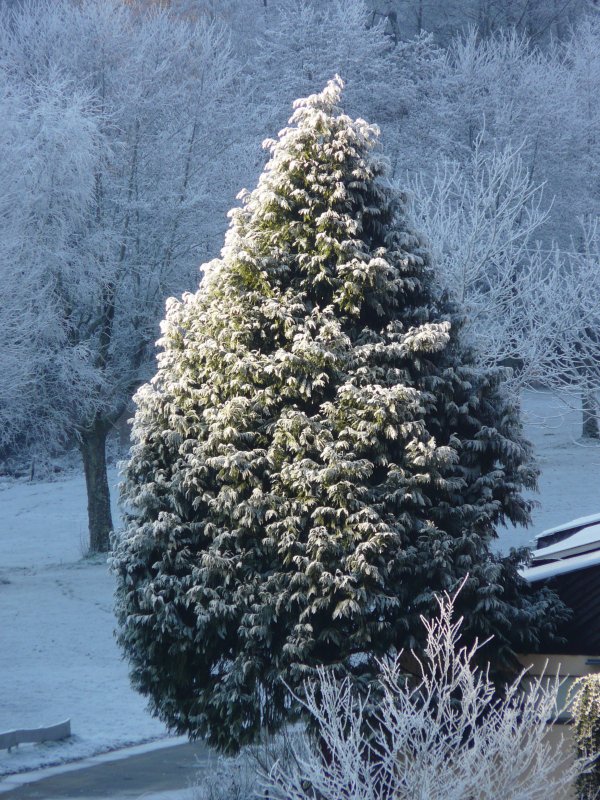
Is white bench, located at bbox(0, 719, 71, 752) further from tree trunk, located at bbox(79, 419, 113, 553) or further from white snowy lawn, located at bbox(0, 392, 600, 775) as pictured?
tree trunk, located at bbox(79, 419, 113, 553)

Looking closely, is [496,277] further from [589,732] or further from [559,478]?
[589,732]

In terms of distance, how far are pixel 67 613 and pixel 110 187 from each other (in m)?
8.76

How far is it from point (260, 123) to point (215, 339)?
1901 centimetres

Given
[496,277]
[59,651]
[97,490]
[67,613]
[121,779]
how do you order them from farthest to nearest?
[496,277] < [97,490] < [67,613] < [59,651] < [121,779]

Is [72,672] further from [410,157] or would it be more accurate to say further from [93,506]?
[410,157]

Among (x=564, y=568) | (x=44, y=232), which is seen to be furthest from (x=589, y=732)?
(x=44, y=232)

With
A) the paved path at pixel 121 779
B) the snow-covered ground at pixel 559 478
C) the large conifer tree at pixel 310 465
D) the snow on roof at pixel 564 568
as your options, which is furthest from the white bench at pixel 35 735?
the snow-covered ground at pixel 559 478

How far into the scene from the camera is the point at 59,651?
623 inches

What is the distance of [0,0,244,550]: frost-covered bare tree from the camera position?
19641 mm

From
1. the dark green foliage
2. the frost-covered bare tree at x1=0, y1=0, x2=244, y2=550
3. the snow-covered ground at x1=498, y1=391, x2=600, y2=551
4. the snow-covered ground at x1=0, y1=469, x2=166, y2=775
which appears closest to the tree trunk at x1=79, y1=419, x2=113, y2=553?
the frost-covered bare tree at x1=0, y1=0, x2=244, y2=550

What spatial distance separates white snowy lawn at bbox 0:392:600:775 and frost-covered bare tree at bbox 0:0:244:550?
262cm

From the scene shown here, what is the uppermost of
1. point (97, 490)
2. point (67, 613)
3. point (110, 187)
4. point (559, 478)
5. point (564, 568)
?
point (110, 187)

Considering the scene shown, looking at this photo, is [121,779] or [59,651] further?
[59,651]

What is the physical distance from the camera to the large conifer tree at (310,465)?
22.6ft
